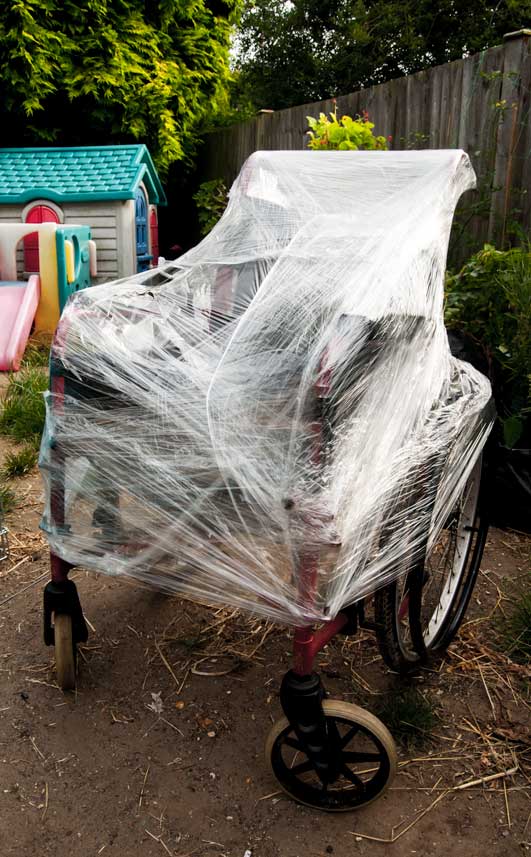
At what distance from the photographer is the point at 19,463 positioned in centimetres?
367

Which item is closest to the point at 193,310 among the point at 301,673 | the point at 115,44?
the point at 301,673

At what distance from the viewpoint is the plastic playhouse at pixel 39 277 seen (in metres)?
5.92

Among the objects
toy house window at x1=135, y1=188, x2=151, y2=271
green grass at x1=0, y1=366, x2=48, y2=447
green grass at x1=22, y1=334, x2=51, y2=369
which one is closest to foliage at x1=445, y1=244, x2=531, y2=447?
green grass at x1=0, y1=366, x2=48, y2=447

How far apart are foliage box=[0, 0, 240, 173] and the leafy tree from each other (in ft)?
18.2

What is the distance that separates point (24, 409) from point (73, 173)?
165 inches

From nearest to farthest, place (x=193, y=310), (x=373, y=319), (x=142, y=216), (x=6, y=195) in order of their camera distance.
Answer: (x=373, y=319), (x=193, y=310), (x=6, y=195), (x=142, y=216)

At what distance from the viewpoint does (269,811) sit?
1.78m

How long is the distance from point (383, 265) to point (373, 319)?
0.94 feet

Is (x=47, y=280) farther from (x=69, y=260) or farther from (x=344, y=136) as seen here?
(x=344, y=136)

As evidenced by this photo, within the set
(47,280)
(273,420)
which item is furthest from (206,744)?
(47,280)

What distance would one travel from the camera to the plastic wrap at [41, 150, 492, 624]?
1561 mm

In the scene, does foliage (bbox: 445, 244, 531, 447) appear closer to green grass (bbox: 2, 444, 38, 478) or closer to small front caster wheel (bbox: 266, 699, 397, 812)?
small front caster wheel (bbox: 266, 699, 397, 812)

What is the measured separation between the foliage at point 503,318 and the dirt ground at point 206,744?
897 mm

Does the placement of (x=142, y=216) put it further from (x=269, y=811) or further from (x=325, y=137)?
(x=269, y=811)
